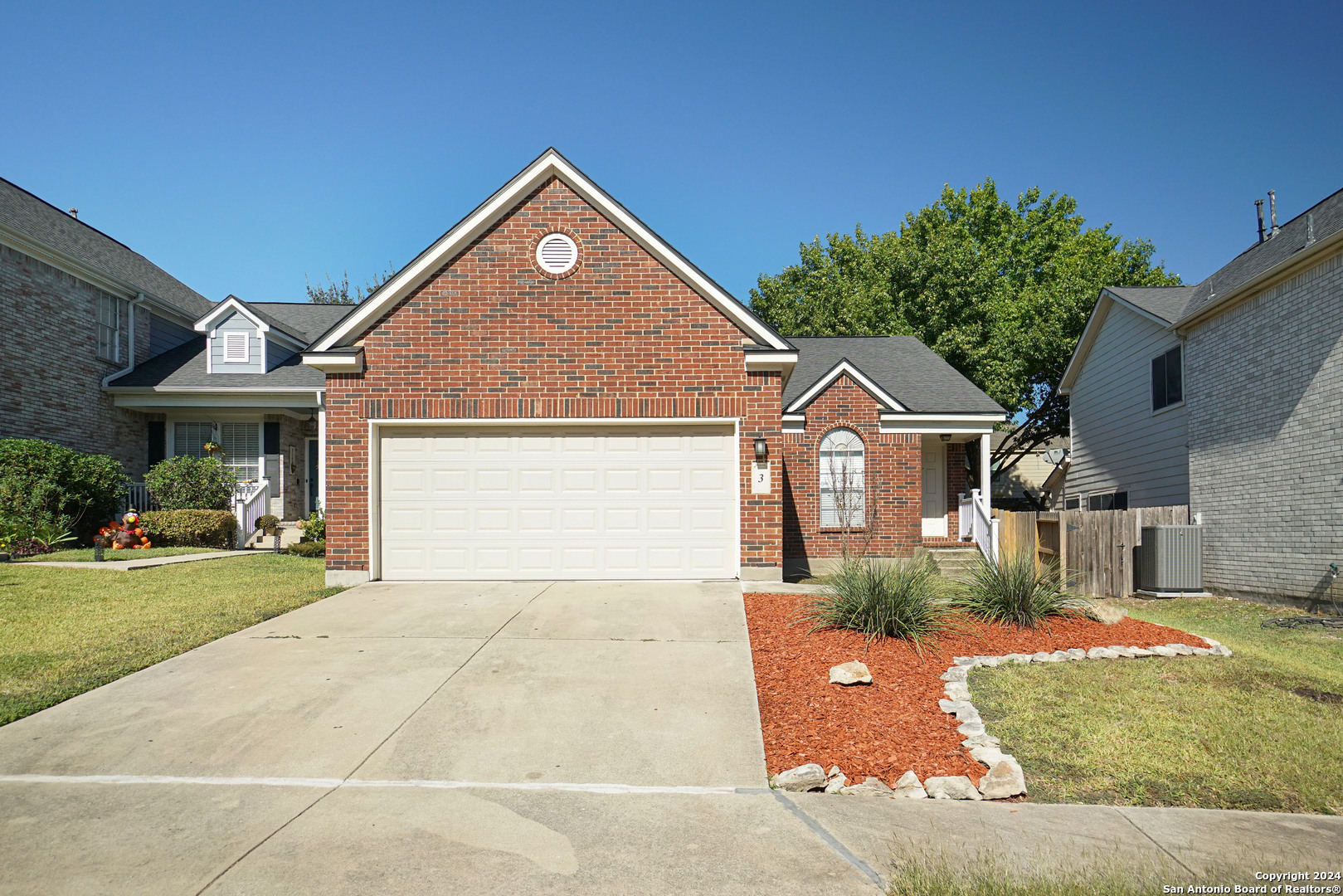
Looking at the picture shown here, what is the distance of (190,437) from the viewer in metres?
20.0

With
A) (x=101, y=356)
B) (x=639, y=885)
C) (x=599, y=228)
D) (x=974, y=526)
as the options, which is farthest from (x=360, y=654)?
(x=101, y=356)

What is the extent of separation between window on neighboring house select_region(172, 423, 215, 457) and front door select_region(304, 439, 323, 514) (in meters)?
2.34

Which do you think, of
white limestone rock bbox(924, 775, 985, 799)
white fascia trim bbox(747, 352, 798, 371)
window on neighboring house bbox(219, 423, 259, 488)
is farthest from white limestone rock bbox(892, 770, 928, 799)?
window on neighboring house bbox(219, 423, 259, 488)

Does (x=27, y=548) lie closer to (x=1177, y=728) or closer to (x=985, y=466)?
(x=1177, y=728)

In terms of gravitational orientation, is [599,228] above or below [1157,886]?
above

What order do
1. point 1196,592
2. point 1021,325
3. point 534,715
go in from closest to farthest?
point 534,715, point 1196,592, point 1021,325

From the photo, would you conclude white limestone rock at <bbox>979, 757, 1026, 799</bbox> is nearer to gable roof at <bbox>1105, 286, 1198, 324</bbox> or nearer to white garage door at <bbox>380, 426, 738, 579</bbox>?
white garage door at <bbox>380, 426, 738, 579</bbox>

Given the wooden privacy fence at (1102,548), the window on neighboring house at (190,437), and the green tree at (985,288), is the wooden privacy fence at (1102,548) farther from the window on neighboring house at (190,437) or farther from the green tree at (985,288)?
the window on neighboring house at (190,437)

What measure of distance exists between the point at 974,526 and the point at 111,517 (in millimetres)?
18707

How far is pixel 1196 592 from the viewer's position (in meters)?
13.9

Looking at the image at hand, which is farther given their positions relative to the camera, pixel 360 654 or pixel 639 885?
pixel 360 654

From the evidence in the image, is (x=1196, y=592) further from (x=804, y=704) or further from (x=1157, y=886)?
(x=1157, y=886)

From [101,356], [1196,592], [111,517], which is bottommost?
→ [1196,592]

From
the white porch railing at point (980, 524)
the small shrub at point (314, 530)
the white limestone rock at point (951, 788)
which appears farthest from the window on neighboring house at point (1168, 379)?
the small shrub at point (314, 530)
